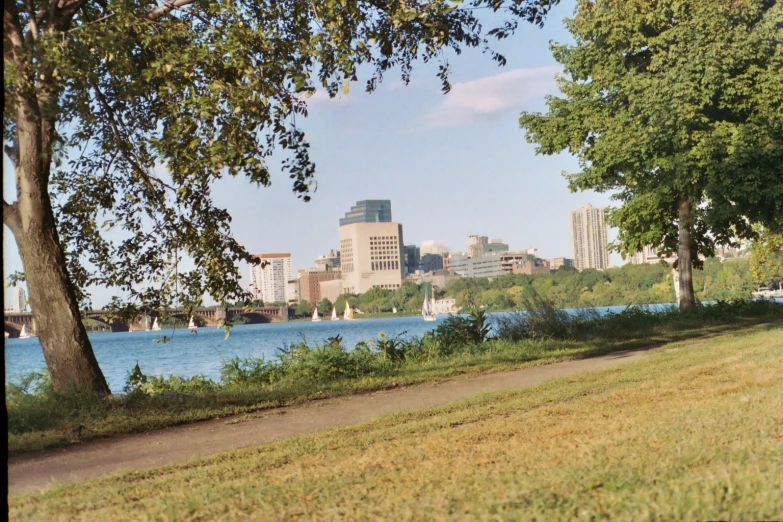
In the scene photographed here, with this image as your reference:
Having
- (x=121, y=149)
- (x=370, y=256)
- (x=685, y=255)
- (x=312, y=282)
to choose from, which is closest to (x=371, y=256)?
(x=370, y=256)

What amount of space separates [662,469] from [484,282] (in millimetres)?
52589

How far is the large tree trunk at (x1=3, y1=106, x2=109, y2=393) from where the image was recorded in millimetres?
10234

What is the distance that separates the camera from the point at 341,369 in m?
13.7

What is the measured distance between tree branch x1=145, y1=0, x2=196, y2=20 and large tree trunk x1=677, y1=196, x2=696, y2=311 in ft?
59.4

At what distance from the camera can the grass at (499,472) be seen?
4.50 meters

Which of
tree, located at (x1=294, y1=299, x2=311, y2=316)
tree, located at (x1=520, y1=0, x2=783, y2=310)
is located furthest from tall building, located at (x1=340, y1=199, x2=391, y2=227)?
tree, located at (x1=520, y1=0, x2=783, y2=310)

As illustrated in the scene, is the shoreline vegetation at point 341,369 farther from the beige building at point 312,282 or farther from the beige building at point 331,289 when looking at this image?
the beige building at point 312,282

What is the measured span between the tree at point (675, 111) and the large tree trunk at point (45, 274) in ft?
52.8

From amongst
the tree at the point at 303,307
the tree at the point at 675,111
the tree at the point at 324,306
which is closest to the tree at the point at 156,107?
the tree at the point at 675,111

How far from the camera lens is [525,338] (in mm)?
18688

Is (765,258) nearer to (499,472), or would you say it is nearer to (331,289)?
(499,472)

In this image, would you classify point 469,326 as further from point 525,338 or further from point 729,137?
point 729,137

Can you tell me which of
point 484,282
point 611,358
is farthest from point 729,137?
point 484,282

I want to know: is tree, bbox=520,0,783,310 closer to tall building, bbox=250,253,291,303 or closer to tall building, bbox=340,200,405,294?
tall building, bbox=250,253,291,303
